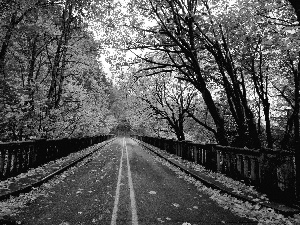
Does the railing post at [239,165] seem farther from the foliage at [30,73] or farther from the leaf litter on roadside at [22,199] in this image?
the foliage at [30,73]

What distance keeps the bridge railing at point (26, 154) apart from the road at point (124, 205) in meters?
1.96

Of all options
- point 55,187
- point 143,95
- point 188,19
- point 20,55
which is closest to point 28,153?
point 55,187

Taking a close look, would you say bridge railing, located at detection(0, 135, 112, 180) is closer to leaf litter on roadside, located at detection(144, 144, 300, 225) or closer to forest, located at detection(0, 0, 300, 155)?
forest, located at detection(0, 0, 300, 155)

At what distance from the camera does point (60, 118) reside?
17.5 metres

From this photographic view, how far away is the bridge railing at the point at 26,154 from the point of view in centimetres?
842

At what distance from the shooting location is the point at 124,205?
6359mm

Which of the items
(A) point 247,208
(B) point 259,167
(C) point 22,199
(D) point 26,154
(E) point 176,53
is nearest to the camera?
(A) point 247,208

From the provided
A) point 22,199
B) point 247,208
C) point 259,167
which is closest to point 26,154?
point 22,199

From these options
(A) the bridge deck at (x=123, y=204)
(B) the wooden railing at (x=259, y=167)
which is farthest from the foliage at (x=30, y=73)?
(B) the wooden railing at (x=259, y=167)

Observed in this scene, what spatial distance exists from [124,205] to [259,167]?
4.34 m

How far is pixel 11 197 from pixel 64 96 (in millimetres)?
14516

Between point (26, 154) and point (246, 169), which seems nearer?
point (246, 169)

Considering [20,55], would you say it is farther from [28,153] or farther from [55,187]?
[55,187]

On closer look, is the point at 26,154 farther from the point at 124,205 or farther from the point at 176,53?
the point at 176,53
